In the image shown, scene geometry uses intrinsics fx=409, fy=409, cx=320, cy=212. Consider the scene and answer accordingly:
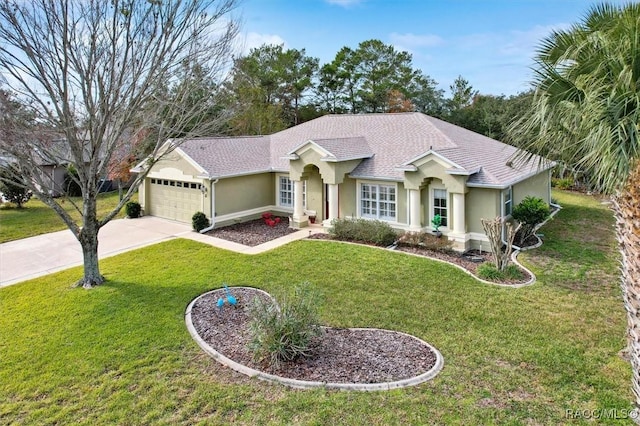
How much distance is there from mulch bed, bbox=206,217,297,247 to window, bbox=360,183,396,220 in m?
3.71

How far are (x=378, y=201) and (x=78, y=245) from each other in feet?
44.8

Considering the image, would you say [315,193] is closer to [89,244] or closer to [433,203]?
[433,203]

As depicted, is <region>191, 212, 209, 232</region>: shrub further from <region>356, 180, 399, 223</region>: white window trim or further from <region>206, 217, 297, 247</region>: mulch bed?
<region>356, 180, 399, 223</region>: white window trim

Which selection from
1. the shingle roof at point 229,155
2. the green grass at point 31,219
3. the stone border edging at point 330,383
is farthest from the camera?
the shingle roof at point 229,155

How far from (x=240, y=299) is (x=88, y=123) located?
6827mm

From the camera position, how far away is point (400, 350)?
8461 millimetres

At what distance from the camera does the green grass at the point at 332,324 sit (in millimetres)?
6547

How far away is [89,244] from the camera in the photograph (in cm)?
1272

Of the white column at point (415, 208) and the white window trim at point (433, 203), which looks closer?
the white window trim at point (433, 203)

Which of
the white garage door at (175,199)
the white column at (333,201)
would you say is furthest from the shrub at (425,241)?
the white garage door at (175,199)

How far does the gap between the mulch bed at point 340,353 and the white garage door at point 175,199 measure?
1193cm

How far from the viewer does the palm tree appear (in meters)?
5.36

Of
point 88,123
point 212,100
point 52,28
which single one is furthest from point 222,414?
point 212,100

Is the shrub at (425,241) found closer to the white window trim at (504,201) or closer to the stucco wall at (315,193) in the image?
the white window trim at (504,201)
